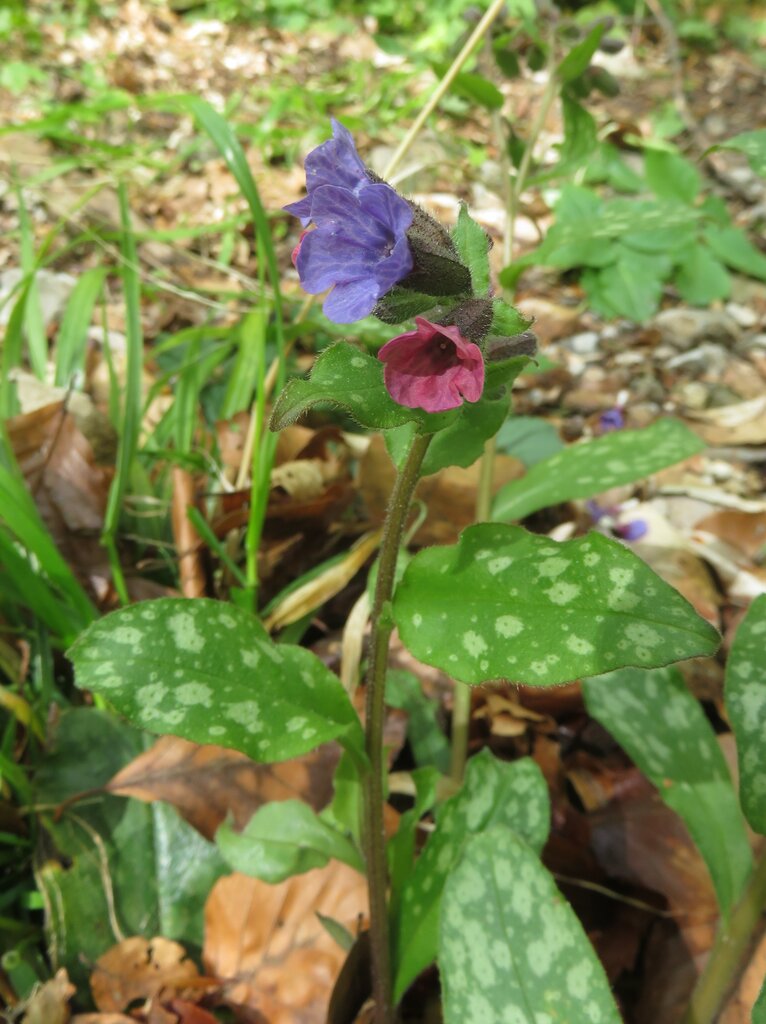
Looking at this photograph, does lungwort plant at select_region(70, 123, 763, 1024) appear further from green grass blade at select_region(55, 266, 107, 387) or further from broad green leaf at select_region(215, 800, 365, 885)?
green grass blade at select_region(55, 266, 107, 387)

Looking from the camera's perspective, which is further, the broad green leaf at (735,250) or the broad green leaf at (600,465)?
the broad green leaf at (735,250)

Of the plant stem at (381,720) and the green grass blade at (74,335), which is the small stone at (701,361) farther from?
the plant stem at (381,720)

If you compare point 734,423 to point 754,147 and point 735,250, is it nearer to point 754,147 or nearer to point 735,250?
point 735,250

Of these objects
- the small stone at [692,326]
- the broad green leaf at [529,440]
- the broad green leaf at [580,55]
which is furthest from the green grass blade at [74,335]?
the small stone at [692,326]

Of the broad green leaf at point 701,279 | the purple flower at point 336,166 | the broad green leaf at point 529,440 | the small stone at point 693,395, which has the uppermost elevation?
the purple flower at point 336,166

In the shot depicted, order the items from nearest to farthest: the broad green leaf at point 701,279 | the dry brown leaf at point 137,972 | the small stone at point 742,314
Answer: the dry brown leaf at point 137,972 → the broad green leaf at point 701,279 → the small stone at point 742,314

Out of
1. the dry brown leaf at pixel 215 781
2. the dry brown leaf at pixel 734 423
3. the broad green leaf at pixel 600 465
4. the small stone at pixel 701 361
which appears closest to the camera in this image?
the dry brown leaf at pixel 215 781

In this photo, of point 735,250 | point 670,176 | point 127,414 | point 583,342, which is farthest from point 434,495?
point 670,176
